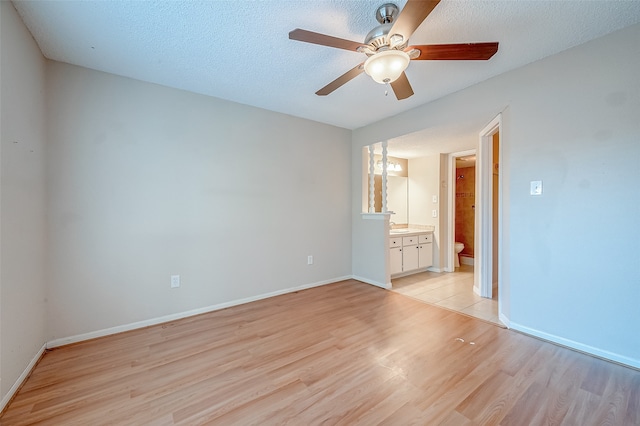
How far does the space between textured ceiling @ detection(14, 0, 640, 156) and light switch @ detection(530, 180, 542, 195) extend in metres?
1.03

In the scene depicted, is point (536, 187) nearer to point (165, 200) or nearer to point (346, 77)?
point (346, 77)

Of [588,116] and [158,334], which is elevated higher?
[588,116]

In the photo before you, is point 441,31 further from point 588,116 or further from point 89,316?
point 89,316

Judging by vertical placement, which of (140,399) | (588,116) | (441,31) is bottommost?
(140,399)

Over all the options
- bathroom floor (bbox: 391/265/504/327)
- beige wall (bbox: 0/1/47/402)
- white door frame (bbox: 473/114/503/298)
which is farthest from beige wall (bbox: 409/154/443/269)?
beige wall (bbox: 0/1/47/402)

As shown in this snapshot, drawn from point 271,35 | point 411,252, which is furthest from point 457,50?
point 411,252

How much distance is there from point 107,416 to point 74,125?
A: 2.23 metres

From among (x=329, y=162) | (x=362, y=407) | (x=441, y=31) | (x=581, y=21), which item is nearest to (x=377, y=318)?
(x=362, y=407)

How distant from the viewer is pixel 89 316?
2287mm

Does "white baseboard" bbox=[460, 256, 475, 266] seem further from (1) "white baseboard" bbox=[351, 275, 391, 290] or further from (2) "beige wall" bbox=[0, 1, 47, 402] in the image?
(2) "beige wall" bbox=[0, 1, 47, 402]

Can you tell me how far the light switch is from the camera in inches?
87.6

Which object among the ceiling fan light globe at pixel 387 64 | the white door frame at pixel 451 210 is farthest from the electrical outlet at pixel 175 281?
the white door frame at pixel 451 210

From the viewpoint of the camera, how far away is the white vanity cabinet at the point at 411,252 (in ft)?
13.2

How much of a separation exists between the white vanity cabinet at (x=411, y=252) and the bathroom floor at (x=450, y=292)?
181mm
